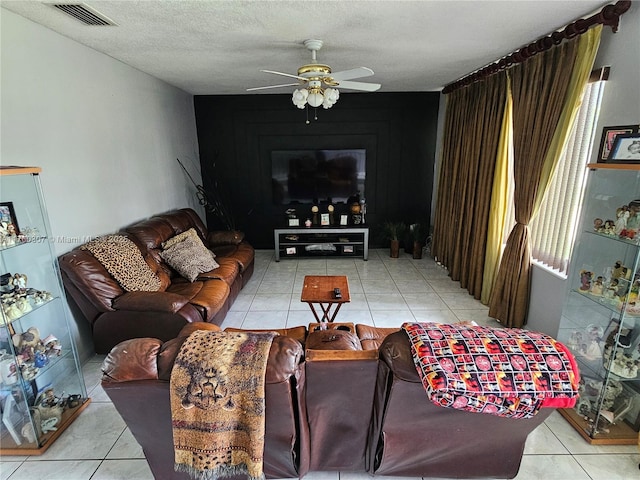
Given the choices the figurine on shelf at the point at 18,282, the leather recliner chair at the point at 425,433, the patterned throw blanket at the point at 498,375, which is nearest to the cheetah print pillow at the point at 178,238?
the figurine on shelf at the point at 18,282

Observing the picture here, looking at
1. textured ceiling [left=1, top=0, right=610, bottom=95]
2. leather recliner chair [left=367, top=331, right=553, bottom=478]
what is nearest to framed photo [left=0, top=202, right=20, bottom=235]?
textured ceiling [left=1, top=0, right=610, bottom=95]

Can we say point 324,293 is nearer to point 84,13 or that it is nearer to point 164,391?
point 164,391

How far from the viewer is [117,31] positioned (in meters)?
2.45

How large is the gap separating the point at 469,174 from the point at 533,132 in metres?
1.15

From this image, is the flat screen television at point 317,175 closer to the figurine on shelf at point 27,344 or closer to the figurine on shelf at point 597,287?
the figurine on shelf at point 597,287

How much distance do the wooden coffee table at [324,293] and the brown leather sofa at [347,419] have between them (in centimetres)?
128

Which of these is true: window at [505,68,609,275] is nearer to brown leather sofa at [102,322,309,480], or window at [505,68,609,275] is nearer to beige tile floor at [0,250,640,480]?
beige tile floor at [0,250,640,480]

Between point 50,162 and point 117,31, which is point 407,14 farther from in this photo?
point 50,162

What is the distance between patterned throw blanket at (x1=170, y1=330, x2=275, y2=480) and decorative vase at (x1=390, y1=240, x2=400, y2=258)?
412 cm

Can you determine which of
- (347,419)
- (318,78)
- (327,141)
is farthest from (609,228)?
(327,141)

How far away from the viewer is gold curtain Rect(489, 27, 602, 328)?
2.42 metres

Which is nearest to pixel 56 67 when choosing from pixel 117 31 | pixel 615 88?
pixel 117 31

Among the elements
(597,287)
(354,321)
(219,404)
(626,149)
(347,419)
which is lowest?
(354,321)

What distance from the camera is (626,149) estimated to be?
1.99 m
